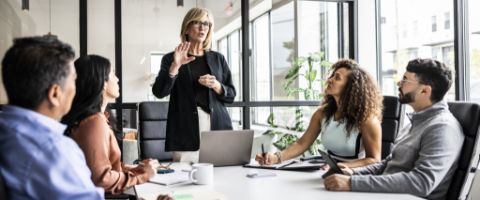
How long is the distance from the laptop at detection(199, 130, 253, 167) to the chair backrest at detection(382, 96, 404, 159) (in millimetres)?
899

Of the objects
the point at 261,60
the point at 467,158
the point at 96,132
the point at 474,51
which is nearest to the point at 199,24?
the point at 96,132

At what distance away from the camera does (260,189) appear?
1.62 metres

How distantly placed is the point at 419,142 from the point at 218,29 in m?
3.18

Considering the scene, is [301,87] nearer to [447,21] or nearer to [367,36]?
[367,36]

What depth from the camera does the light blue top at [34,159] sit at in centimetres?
96

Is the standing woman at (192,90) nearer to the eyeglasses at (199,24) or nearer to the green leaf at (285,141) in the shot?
the eyeglasses at (199,24)

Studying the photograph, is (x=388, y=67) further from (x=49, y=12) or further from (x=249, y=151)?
(x=49, y=12)

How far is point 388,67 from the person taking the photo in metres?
4.75

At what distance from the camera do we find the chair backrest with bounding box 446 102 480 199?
69.0 inches

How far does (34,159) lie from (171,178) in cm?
91

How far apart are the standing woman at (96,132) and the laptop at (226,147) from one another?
40cm

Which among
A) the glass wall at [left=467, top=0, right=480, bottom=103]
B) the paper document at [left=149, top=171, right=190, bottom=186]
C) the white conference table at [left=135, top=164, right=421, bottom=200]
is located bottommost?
the white conference table at [left=135, top=164, right=421, bottom=200]

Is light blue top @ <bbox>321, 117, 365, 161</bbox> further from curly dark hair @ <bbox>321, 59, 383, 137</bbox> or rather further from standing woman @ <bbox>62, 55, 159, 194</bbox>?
standing woman @ <bbox>62, 55, 159, 194</bbox>

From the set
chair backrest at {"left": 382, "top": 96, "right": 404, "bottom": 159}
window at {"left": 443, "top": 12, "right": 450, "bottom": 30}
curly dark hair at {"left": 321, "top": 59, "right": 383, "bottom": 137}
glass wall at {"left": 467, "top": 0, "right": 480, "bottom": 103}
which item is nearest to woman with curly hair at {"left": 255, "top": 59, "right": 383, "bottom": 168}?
curly dark hair at {"left": 321, "top": 59, "right": 383, "bottom": 137}
